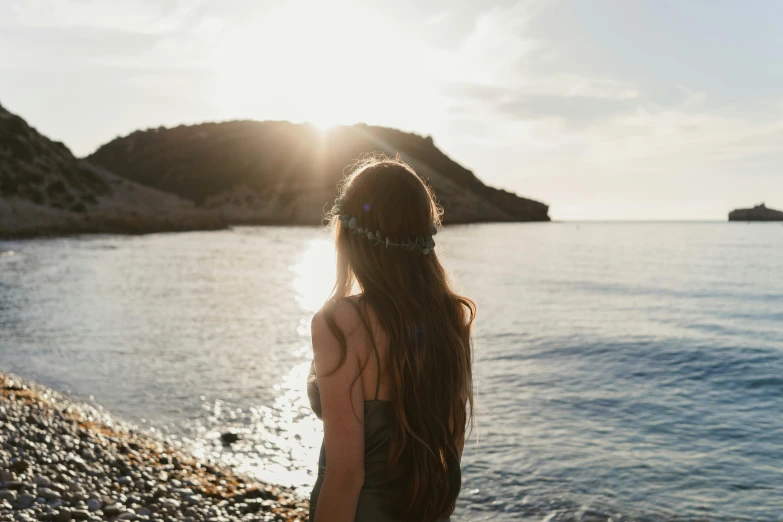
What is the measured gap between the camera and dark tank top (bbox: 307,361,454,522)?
265 centimetres

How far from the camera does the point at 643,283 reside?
4534 centimetres

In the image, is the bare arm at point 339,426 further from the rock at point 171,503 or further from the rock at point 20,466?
the rock at point 20,466

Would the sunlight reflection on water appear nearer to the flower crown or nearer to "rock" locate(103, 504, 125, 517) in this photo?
"rock" locate(103, 504, 125, 517)

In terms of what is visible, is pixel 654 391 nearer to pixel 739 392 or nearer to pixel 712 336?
pixel 739 392

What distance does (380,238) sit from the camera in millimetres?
2525

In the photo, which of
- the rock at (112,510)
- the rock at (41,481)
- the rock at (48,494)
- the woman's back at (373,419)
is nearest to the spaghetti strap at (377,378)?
the woman's back at (373,419)

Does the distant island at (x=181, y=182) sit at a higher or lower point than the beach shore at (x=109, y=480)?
higher

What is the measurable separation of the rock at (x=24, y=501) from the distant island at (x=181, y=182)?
71.9 metres

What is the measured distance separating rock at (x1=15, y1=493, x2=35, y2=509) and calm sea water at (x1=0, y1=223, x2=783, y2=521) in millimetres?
3443

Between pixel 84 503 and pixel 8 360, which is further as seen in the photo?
pixel 8 360

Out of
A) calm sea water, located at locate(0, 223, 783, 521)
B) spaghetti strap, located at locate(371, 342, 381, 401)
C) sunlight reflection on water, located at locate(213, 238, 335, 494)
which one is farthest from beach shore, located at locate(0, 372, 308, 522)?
spaghetti strap, located at locate(371, 342, 381, 401)

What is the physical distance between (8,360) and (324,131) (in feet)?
613

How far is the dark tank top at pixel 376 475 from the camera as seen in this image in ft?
8.70

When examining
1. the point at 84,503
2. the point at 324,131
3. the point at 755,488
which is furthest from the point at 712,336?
the point at 324,131
